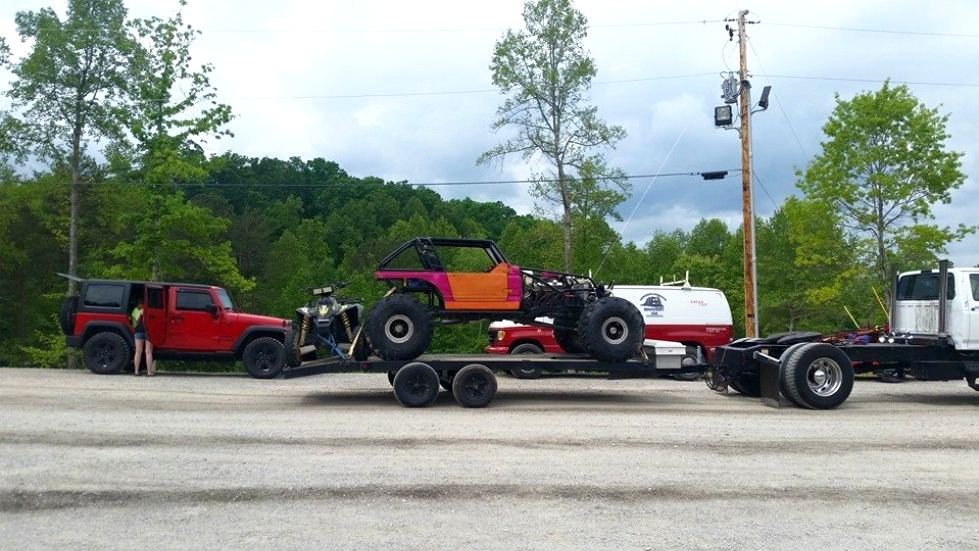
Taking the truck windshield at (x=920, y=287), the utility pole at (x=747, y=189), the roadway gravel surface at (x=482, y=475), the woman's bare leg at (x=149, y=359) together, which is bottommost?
the roadway gravel surface at (x=482, y=475)

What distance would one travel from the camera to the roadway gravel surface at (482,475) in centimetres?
658

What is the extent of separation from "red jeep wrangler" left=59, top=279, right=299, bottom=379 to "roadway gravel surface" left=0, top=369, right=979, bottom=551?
489cm

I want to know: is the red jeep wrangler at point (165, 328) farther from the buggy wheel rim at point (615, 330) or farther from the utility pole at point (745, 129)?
the utility pole at point (745, 129)

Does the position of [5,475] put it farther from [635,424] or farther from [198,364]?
[198,364]

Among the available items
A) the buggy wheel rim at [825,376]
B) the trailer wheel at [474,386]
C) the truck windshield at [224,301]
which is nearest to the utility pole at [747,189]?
the buggy wheel rim at [825,376]

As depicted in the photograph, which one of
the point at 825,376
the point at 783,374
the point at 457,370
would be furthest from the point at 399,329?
the point at 825,376

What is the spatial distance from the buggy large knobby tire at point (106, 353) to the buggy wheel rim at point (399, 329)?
8355 mm

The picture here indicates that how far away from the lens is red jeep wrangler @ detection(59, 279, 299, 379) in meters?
18.7

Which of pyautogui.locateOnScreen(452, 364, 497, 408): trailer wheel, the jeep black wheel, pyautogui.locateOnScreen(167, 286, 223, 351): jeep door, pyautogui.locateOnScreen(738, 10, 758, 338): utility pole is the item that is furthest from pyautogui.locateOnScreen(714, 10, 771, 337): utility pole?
pyautogui.locateOnScreen(167, 286, 223, 351): jeep door

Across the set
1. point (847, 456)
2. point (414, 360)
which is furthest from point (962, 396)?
point (414, 360)

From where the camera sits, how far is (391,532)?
656 centimetres

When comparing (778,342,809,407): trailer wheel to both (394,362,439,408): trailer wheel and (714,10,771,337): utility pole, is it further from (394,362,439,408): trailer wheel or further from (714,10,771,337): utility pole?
(714,10,771,337): utility pole

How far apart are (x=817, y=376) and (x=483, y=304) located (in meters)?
5.37

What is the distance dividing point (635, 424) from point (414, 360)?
3.63 metres
